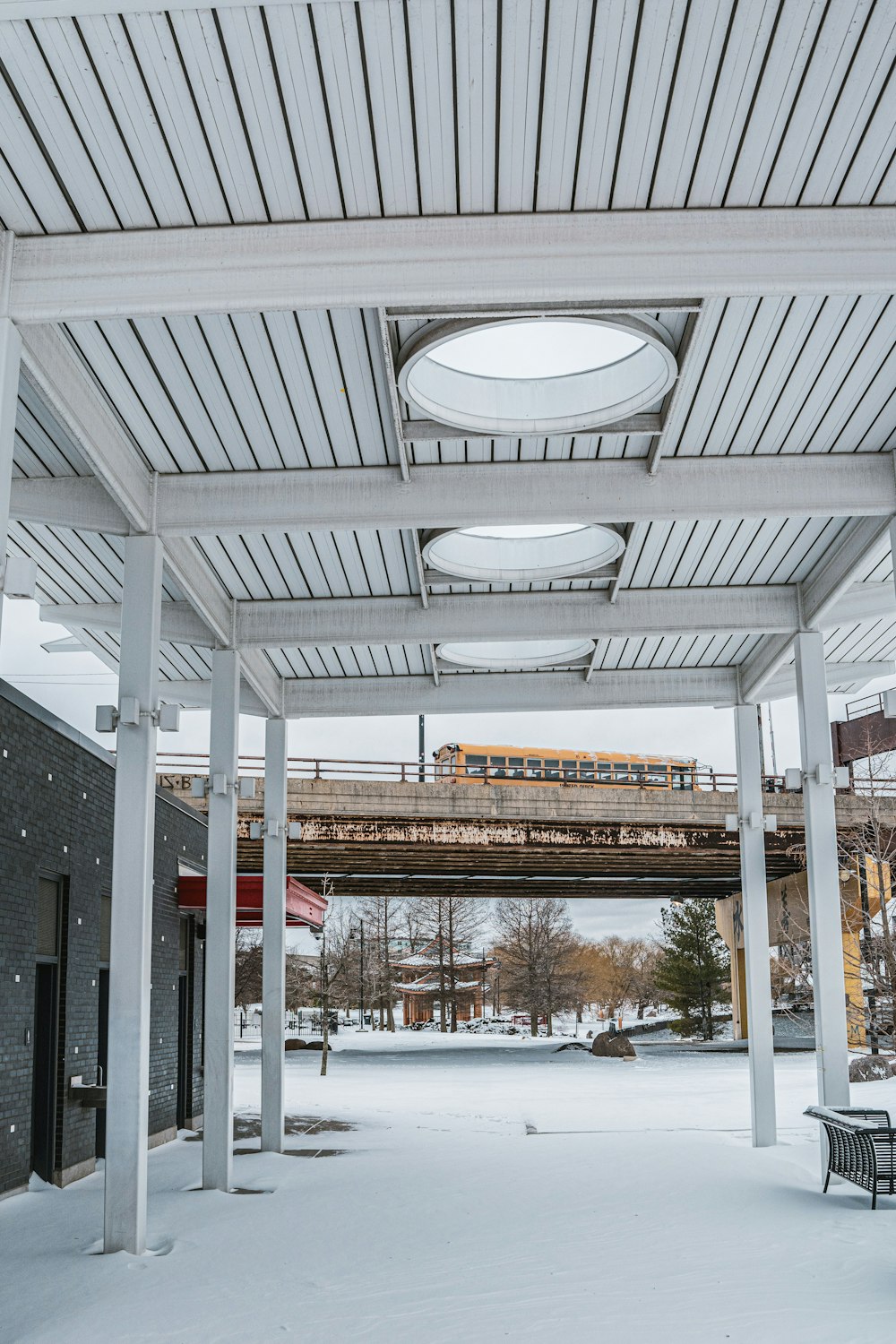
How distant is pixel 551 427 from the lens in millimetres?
10609

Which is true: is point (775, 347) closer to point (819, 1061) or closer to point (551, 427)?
point (551, 427)

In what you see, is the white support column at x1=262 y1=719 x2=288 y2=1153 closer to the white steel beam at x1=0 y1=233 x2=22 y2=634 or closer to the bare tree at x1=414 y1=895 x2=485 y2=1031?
the white steel beam at x1=0 y1=233 x2=22 y2=634

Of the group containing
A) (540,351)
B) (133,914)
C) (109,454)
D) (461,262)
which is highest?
(540,351)

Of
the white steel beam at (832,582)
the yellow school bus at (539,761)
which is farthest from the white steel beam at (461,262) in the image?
the yellow school bus at (539,761)

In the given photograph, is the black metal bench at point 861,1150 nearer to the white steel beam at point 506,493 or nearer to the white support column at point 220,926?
the white steel beam at point 506,493

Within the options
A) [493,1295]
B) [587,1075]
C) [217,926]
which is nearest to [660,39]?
[493,1295]

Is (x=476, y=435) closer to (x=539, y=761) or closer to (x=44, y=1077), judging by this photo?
(x=44, y=1077)

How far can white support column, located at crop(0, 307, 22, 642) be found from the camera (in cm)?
716

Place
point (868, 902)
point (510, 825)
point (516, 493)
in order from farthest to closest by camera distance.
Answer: point (510, 825), point (868, 902), point (516, 493)

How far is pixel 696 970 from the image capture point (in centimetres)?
5088

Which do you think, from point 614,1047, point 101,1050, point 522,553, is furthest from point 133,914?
point 614,1047

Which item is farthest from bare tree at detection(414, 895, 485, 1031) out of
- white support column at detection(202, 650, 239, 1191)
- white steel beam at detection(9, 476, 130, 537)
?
white steel beam at detection(9, 476, 130, 537)

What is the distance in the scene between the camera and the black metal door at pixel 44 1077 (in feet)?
43.9

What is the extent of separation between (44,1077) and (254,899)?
24.2ft
